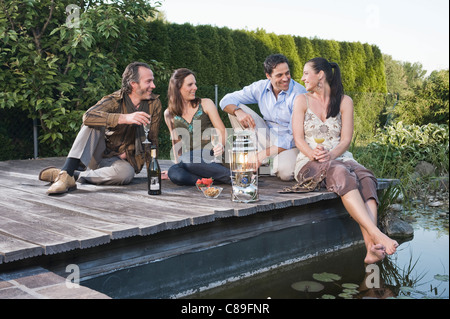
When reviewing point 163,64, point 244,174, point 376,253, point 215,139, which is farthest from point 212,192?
point 163,64

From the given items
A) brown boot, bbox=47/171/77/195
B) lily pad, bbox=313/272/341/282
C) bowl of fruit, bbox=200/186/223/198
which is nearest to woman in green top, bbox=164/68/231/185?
bowl of fruit, bbox=200/186/223/198

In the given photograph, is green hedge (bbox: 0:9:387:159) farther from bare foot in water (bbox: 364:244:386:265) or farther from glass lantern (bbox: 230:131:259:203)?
bare foot in water (bbox: 364:244:386:265)

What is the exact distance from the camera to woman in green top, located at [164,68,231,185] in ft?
11.8

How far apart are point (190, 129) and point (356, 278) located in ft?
5.54

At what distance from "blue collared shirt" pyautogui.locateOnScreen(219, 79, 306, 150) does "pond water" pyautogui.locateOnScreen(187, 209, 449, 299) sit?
1.09 metres

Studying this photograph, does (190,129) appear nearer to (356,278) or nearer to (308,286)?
(308,286)

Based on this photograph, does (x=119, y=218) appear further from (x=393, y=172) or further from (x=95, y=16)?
(x=95, y=16)

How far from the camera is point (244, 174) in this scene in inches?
118

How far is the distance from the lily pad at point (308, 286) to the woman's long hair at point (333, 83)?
1.27m

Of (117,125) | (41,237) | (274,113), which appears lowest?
(41,237)

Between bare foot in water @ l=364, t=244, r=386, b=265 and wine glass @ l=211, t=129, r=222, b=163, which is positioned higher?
wine glass @ l=211, t=129, r=222, b=163

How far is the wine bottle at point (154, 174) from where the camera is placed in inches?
126

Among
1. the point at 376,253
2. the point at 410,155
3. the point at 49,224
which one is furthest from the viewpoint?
the point at 410,155
